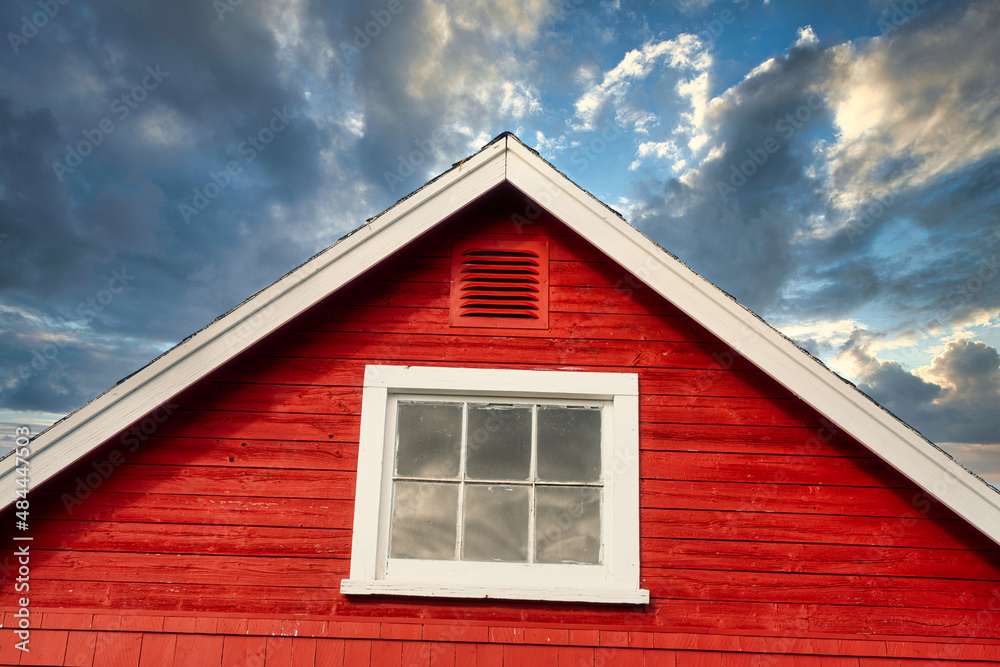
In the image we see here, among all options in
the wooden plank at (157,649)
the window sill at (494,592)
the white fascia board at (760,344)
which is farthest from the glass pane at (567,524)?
the wooden plank at (157,649)

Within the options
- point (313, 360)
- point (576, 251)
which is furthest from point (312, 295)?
point (576, 251)

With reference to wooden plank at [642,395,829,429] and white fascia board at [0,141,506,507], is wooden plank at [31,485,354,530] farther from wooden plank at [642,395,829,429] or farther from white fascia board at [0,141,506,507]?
wooden plank at [642,395,829,429]

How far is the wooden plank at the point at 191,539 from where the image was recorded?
3.38 metres

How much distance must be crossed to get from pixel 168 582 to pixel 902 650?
4216 mm

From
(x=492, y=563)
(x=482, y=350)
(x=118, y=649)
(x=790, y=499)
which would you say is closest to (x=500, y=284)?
(x=482, y=350)

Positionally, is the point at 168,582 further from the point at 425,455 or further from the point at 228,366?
the point at 425,455

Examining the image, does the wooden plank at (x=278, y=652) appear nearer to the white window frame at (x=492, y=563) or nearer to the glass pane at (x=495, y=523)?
the white window frame at (x=492, y=563)

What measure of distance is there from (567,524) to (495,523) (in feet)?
1.39

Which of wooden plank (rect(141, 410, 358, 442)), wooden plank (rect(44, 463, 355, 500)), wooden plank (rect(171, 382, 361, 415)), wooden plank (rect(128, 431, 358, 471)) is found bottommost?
wooden plank (rect(44, 463, 355, 500))

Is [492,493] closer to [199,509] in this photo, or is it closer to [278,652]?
[278,652]

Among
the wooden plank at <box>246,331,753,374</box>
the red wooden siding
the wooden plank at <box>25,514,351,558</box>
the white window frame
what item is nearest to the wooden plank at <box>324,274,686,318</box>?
the red wooden siding

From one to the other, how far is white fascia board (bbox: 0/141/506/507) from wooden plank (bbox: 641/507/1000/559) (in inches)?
87.2

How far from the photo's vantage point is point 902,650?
3287mm

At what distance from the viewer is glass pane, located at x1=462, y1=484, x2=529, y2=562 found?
336cm
